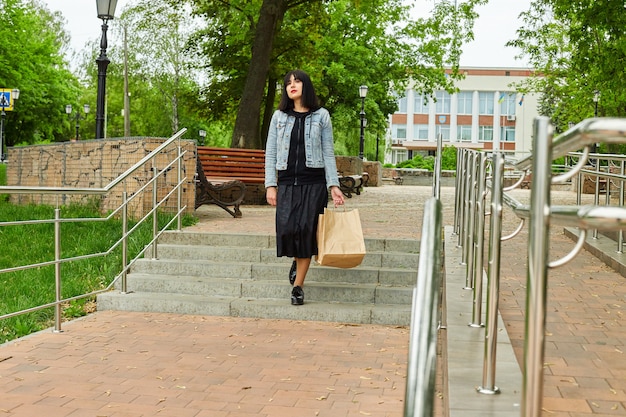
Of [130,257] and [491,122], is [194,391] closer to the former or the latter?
[130,257]

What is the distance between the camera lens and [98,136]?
47.5ft

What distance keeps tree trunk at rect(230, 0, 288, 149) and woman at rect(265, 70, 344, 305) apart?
37.5 ft

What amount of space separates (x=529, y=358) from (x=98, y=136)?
44.2ft

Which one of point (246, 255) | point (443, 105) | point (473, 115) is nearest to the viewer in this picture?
point (246, 255)

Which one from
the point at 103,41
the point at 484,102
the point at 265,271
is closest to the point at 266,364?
the point at 265,271

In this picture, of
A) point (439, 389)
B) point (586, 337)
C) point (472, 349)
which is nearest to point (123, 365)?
point (439, 389)

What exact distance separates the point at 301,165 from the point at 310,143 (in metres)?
0.21

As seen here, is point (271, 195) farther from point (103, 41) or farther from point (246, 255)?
point (103, 41)

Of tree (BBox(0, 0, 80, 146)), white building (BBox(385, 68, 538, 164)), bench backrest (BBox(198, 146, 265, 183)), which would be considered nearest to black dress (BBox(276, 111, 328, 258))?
bench backrest (BBox(198, 146, 265, 183))

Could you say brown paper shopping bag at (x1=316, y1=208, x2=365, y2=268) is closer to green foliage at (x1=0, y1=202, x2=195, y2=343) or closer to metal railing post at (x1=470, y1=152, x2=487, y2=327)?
metal railing post at (x1=470, y1=152, x2=487, y2=327)

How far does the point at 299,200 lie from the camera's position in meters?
6.87

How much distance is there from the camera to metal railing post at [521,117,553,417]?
1.80 metres

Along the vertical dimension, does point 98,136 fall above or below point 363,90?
below

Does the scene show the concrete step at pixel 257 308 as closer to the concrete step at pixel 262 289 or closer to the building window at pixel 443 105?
the concrete step at pixel 262 289
